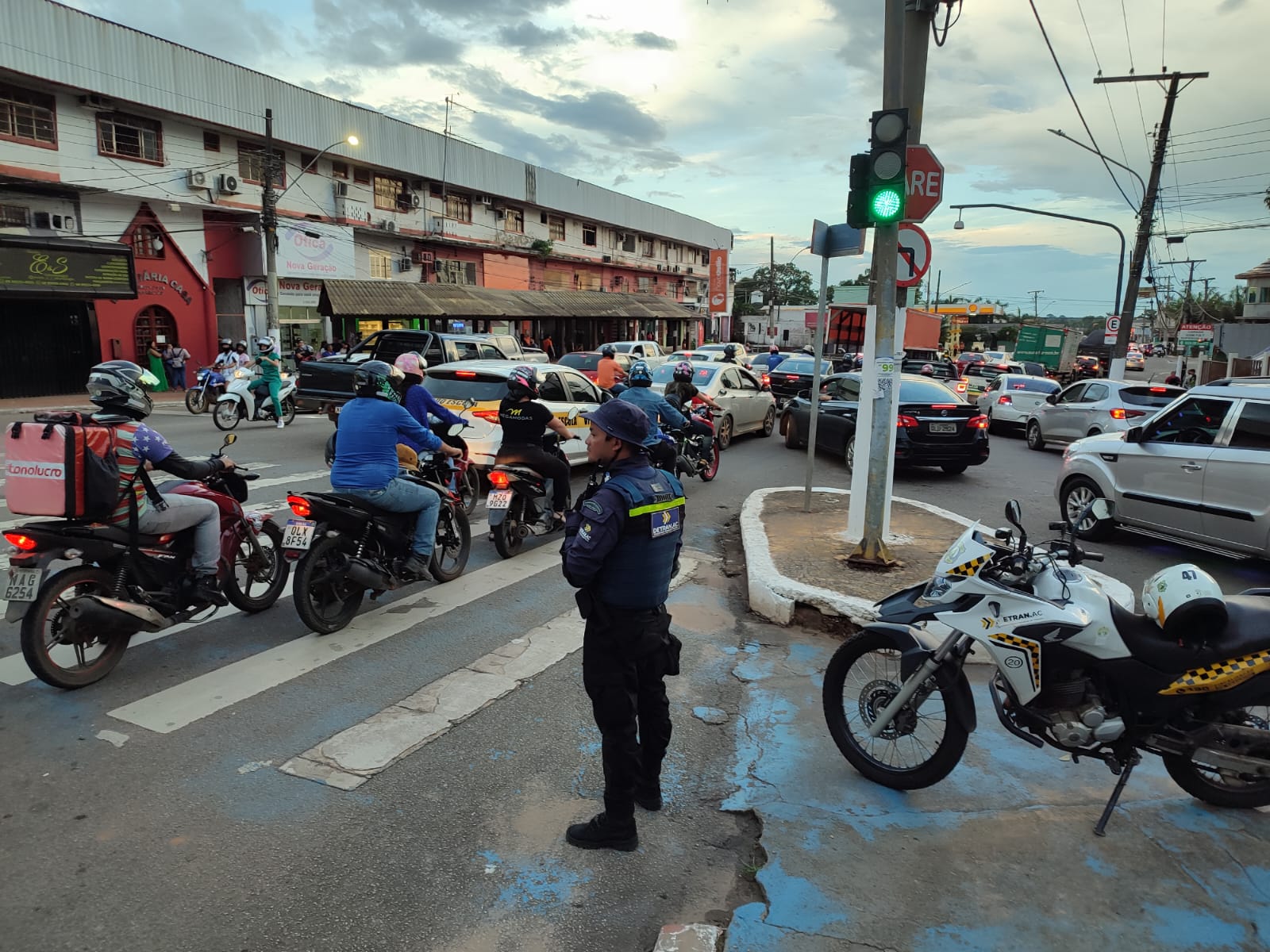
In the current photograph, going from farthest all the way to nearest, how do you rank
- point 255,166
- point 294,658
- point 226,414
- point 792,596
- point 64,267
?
point 255,166 < point 64,267 < point 226,414 < point 792,596 < point 294,658

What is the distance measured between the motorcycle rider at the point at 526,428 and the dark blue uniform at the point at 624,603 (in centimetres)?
435

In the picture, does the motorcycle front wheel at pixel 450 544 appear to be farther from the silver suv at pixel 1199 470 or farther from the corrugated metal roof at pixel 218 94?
the corrugated metal roof at pixel 218 94

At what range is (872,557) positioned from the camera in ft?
23.2

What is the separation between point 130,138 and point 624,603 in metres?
26.6

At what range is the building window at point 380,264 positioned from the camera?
32.2m

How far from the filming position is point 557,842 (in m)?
3.40

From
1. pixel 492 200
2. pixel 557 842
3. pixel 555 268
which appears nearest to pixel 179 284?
pixel 492 200

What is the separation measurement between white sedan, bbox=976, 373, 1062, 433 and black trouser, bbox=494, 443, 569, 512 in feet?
49.9

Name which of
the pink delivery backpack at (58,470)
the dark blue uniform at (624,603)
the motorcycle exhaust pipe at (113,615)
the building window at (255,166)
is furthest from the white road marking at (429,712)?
the building window at (255,166)

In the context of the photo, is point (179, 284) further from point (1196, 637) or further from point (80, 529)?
point (1196, 637)

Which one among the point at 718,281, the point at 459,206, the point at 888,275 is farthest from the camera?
the point at 718,281

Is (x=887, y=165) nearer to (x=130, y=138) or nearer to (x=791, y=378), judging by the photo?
(x=791, y=378)

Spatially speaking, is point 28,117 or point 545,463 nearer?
point 545,463

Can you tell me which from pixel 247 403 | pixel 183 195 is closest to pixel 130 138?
pixel 183 195
